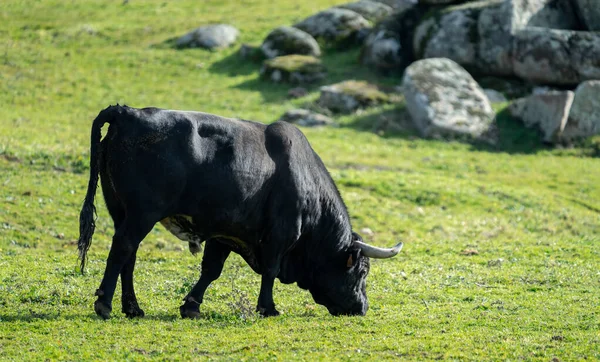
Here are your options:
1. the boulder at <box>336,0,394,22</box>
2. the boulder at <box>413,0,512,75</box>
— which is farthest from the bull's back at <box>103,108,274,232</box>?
the boulder at <box>336,0,394,22</box>

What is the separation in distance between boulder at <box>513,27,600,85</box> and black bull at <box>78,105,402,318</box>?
2526 centimetres

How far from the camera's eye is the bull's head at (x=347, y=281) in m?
14.6

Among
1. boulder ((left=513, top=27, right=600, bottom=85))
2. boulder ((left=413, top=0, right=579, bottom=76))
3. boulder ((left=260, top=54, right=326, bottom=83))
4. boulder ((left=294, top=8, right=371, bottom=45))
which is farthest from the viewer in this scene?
boulder ((left=294, top=8, right=371, bottom=45))

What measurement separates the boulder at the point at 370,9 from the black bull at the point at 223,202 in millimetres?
35503

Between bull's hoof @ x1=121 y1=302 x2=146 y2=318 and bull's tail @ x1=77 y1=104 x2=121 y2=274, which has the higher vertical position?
bull's tail @ x1=77 y1=104 x2=121 y2=274

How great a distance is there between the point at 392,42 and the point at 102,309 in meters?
31.8

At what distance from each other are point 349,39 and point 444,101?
37.8ft

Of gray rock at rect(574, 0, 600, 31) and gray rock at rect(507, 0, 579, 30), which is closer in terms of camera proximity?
gray rock at rect(507, 0, 579, 30)

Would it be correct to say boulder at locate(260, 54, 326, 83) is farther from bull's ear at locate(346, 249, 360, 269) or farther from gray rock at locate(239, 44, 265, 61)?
bull's ear at locate(346, 249, 360, 269)

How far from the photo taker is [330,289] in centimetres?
1477

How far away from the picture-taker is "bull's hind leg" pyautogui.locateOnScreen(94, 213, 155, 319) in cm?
1248

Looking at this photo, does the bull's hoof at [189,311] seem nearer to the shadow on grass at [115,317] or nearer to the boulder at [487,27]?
the shadow on grass at [115,317]

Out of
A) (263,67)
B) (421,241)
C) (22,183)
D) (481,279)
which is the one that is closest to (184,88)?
(263,67)

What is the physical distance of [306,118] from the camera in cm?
3591
